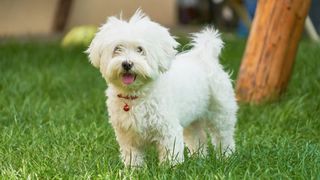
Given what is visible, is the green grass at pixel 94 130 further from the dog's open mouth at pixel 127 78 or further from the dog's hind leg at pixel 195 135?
the dog's open mouth at pixel 127 78

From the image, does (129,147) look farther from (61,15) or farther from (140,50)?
(61,15)

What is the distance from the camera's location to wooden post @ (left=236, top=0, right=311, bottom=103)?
6.87m

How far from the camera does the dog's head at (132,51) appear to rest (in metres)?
4.23

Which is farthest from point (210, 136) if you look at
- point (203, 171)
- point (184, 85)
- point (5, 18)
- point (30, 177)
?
point (5, 18)

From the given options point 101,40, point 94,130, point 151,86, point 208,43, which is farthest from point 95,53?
point 94,130

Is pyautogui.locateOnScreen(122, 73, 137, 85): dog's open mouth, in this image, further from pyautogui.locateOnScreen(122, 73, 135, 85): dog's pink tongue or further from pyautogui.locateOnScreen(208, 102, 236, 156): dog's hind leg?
pyautogui.locateOnScreen(208, 102, 236, 156): dog's hind leg

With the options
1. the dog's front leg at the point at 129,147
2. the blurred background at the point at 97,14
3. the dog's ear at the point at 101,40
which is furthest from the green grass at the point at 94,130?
the blurred background at the point at 97,14

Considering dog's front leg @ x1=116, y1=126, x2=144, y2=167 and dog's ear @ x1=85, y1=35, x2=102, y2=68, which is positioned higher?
dog's ear @ x1=85, y1=35, x2=102, y2=68

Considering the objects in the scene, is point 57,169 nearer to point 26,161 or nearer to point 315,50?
point 26,161

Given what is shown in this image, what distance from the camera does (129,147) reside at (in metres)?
4.58

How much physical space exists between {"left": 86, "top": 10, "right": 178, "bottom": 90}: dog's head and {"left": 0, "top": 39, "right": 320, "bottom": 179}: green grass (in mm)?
506

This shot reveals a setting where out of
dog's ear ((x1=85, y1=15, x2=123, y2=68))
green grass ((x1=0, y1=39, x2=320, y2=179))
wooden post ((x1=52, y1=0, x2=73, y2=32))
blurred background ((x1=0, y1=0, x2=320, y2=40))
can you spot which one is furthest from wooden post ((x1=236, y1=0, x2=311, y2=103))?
wooden post ((x1=52, y1=0, x2=73, y2=32))

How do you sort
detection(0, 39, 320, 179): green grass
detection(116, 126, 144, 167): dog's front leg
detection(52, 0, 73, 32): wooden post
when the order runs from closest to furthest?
detection(0, 39, 320, 179): green grass → detection(116, 126, 144, 167): dog's front leg → detection(52, 0, 73, 32): wooden post

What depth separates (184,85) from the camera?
4.77m
